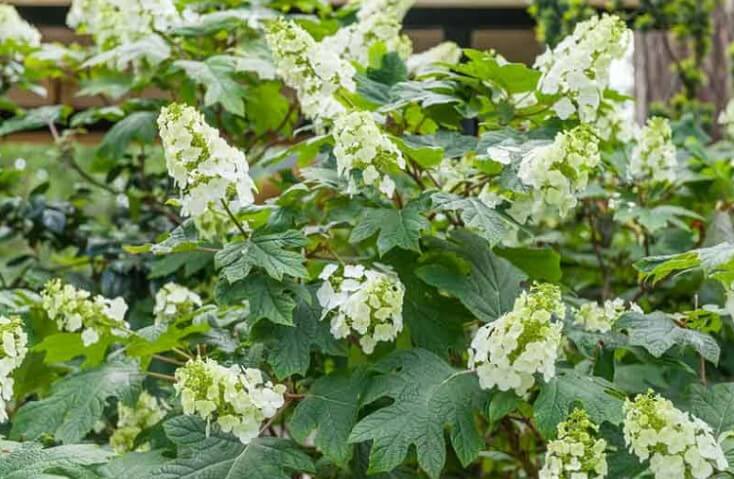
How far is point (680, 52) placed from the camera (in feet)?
14.7

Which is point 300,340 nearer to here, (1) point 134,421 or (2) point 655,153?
(1) point 134,421

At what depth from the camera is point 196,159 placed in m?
1.52

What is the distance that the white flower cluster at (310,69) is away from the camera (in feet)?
5.85

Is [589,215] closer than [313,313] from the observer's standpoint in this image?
No

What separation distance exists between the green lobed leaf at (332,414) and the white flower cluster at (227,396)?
0.10 meters

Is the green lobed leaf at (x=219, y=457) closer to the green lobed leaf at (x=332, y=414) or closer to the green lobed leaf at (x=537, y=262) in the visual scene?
the green lobed leaf at (x=332, y=414)

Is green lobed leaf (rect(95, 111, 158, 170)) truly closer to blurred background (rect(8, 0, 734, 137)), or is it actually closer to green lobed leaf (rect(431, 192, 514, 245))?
blurred background (rect(8, 0, 734, 137))

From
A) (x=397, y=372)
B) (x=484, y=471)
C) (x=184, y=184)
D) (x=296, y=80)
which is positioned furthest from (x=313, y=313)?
(x=484, y=471)

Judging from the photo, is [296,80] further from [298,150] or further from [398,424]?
[398,424]

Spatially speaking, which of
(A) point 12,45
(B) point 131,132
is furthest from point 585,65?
(A) point 12,45

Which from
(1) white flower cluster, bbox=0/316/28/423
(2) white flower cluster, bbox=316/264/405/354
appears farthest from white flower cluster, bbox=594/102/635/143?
(1) white flower cluster, bbox=0/316/28/423

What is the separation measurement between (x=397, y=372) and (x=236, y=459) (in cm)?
27

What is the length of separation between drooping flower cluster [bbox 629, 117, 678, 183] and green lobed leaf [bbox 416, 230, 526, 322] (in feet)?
1.66

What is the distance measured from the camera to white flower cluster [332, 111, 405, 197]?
5.24 ft
